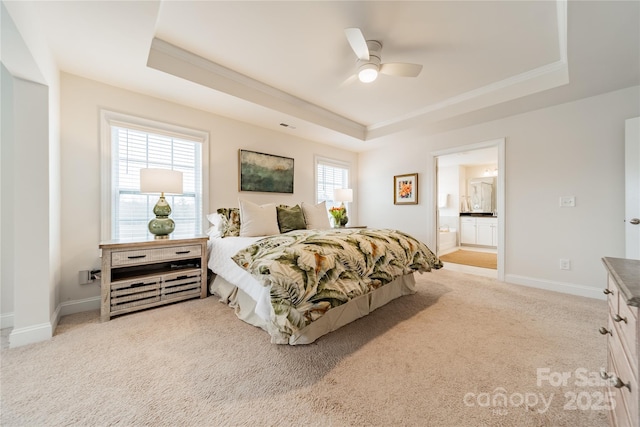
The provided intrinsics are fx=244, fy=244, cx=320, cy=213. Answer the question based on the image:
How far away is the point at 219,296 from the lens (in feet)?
9.01

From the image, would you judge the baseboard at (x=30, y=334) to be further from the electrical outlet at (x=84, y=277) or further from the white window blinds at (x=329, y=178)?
the white window blinds at (x=329, y=178)

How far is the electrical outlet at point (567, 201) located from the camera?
302 centimetres

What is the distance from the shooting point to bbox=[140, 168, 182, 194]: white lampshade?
2480mm

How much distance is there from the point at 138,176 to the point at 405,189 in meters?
4.24

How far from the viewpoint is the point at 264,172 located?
3.94 m

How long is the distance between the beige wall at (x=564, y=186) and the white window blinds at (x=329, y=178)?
2.23m

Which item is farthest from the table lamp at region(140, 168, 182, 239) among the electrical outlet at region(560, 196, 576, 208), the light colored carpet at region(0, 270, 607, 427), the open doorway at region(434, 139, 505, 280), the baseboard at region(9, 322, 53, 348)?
the open doorway at region(434, 139, 505, 280)

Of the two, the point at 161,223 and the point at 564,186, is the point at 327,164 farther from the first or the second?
the point at 564,186

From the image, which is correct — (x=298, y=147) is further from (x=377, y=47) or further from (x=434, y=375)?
(x=434, y=375)

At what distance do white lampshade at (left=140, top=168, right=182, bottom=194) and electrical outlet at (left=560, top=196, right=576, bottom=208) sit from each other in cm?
463

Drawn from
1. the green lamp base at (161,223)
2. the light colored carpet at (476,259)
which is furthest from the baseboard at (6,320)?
the light colored carpet at (476,259)

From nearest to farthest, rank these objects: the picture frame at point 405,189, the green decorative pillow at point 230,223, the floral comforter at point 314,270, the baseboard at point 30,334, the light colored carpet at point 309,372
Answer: the light colored carpet at point 309,372, the floral comforter at point 314,270, the baseboard at point 30,334, the green decorative pillow at point 230,223, the picture frame at point 405,189

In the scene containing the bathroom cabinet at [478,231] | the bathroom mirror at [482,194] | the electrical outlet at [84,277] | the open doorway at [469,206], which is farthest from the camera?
the bathroom mirror at [482,194]

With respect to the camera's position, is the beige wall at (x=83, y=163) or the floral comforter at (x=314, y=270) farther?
the beige wall at (x=83, y=163)
